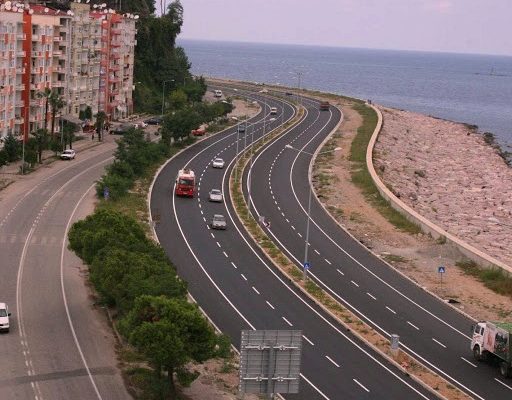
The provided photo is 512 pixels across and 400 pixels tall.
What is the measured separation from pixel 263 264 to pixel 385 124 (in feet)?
304

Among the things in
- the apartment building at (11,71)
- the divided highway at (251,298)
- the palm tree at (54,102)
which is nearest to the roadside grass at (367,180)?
the divided highway at (251,298)

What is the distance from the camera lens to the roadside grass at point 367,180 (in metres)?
74.6

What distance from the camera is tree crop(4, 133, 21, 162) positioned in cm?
8900

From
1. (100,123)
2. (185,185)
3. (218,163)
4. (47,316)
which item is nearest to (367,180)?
(218,163)

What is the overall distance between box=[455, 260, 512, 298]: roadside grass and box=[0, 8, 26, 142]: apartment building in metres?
46.6

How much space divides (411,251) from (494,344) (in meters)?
24.1

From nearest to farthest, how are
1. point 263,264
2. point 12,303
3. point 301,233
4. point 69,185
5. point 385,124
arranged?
point 12,303
point 263,264
point 301,233
point 69,185
point 385,124

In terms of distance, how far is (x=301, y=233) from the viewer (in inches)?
2736

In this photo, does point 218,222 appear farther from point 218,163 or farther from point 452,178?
point 452,178

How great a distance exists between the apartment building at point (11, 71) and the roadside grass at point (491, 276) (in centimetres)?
4660

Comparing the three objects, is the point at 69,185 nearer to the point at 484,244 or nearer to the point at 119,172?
the point at 119,172

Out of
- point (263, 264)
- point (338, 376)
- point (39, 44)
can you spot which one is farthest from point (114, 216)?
point (39, 44)

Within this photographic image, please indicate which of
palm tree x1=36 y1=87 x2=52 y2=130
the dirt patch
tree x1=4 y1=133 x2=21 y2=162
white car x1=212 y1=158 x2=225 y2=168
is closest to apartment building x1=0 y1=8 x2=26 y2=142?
tree x1=4 y1=133 x2=21 y2=162

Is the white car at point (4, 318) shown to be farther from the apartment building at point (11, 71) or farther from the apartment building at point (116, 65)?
the apartment building at point (116, 65)
